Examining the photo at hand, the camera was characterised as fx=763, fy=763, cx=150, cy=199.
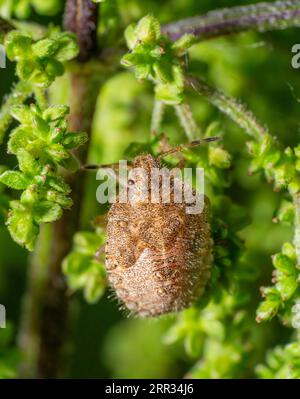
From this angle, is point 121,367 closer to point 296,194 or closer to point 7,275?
point 7,275

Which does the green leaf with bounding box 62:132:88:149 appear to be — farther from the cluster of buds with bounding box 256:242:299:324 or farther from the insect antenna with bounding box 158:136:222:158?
the cluster of buds with bounding box 256:242:299:324

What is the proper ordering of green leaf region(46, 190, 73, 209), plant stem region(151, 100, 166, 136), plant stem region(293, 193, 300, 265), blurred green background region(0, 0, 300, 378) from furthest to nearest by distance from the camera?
blurred green background region(0, 0, 300, 378) → plant stem region(151, 100, 166, 136) → plant stem region(293, 193, 300, 265) → green leaf region(46, 190, 73, 209)

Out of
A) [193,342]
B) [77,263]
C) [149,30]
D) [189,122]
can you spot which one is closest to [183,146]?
[189,122]

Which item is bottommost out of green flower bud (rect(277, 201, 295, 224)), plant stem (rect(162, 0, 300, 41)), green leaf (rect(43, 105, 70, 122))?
green flower bud (rect(277, 201, 295, 224))

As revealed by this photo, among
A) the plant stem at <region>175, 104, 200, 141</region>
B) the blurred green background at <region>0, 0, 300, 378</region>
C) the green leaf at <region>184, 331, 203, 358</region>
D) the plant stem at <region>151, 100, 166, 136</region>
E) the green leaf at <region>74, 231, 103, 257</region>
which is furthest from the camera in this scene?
the blurred green background at <region>0, 0, 300, 378</region>

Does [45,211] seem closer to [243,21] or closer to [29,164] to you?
[29,164]

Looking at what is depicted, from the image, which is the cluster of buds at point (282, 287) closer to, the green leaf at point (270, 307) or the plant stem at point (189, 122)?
the green leaf at point (270, 307)

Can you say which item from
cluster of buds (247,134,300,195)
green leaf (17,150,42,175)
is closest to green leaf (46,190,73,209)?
green leaf (17,150,42,175)

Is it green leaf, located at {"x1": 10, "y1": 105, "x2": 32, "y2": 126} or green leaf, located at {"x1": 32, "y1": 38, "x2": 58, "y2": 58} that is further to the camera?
green leaf, located at {"x1": 32, "y1": 38, "x2": 58, "y2": 58}

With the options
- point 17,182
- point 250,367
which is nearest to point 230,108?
point 17,182
